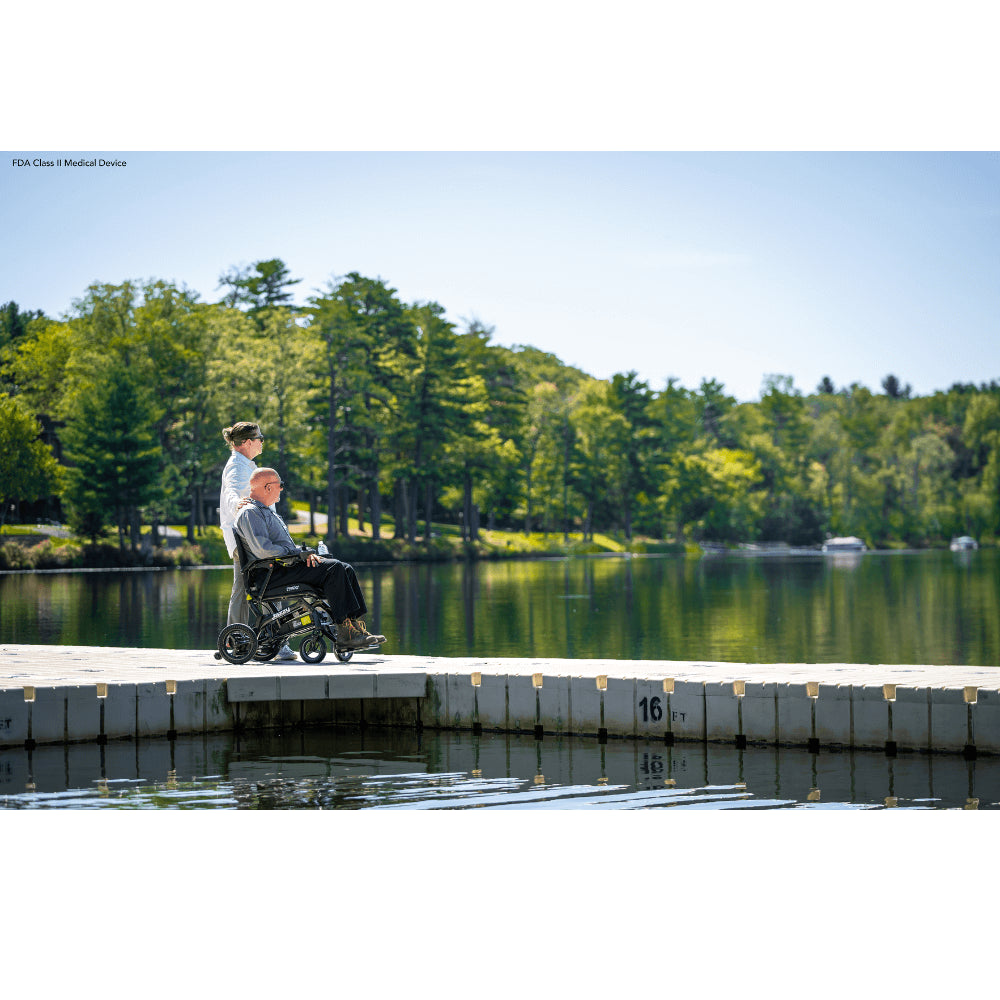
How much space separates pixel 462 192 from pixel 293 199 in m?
3.69

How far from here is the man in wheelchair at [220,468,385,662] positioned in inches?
359

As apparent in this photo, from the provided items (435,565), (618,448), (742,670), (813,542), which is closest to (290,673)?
(742,670)

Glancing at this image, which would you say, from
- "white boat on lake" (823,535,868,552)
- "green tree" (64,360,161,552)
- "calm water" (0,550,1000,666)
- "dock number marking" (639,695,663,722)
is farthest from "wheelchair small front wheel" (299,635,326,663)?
"white boat on lake" (823,535,868,552)

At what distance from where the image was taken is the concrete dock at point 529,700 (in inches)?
324

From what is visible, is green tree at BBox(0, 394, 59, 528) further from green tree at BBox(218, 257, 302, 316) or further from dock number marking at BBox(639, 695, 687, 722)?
dock number marking at BBox(639, 695, 687, 722)

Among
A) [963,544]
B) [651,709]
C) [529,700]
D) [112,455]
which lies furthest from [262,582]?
[963,544]

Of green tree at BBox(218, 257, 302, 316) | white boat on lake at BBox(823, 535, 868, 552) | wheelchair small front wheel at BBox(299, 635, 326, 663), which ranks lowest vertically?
white boat on lake at BBox(823, 535, 868, 552)

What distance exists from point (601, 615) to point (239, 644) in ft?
43.3

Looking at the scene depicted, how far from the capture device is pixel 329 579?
9109 millimetres

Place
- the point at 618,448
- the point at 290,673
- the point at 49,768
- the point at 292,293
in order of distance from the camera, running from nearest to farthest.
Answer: the point at 49,768
the point at 290,673
the point at 292,293
the point at 618,448

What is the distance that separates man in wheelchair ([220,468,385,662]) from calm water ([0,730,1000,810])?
857 millimetres

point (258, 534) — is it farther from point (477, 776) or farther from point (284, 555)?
point (477, 776)
